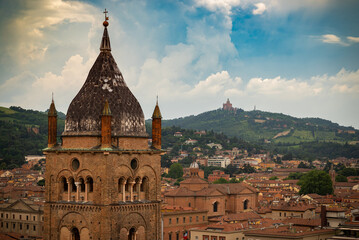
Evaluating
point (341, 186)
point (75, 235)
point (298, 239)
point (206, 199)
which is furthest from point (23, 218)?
point (341, 186)

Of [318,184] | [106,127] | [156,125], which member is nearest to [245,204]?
[318,184]

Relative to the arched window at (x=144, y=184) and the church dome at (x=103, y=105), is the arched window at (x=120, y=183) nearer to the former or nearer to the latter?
the arched window at (x=144, y=184)

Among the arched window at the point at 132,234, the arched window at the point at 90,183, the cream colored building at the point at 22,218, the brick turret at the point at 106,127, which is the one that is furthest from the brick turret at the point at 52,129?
the cream colored building at the point at 22,218

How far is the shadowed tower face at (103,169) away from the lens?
1792 cm

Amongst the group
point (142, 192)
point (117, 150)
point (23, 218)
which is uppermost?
point (117, 150)

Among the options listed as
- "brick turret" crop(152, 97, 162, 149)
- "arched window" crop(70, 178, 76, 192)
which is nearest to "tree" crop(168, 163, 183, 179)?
"brick turret" crop(152, 97, 162, 149)

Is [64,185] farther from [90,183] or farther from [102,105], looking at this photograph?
[102,105]

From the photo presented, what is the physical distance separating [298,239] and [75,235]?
43585 mm

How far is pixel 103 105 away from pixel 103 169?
197 cm

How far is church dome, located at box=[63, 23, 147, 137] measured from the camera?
18.4 meters

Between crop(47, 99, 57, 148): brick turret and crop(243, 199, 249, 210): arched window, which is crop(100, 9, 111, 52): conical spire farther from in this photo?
crop(243, 199, 249, 210): arched window

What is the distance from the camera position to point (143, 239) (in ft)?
63.0

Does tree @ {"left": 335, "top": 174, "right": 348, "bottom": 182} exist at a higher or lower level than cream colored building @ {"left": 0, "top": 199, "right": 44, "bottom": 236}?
higher

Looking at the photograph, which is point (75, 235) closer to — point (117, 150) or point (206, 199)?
point (117, 150)
